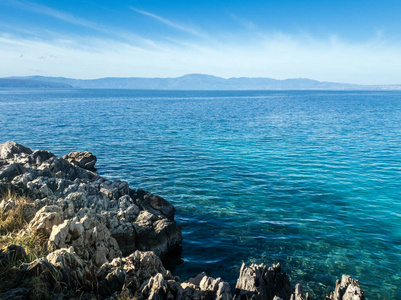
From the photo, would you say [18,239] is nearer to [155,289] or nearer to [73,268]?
[73,268]

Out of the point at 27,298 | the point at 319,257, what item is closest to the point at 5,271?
the point at 27,298

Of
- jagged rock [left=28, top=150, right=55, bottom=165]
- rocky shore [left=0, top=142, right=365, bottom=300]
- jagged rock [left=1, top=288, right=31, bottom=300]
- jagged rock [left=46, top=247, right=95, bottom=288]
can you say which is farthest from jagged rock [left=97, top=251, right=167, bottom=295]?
jagged rock [left=28, top=150, right=55, bottom=165]

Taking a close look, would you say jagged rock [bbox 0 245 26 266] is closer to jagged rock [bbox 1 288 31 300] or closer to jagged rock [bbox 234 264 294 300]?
jagged rock [bbox 1 288 31 300]

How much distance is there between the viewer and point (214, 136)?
5744 cm

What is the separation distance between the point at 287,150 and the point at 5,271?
40628mm

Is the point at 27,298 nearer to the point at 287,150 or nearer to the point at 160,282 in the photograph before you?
the point at 160,282

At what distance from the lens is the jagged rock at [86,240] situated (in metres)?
12.3

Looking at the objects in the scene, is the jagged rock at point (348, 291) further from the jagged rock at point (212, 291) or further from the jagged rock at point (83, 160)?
the jagged rock at point (83, 160)

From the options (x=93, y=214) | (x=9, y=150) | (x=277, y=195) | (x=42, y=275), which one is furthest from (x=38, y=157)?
(x=42, y=275)

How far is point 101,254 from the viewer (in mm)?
12984

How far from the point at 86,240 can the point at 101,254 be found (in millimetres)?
854

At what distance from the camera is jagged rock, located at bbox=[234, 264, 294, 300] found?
10.8m

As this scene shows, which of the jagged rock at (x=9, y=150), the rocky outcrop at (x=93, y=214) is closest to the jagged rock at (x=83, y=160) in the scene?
the jagged rock at (x=9, y=150)

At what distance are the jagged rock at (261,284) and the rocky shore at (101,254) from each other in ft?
0.11
